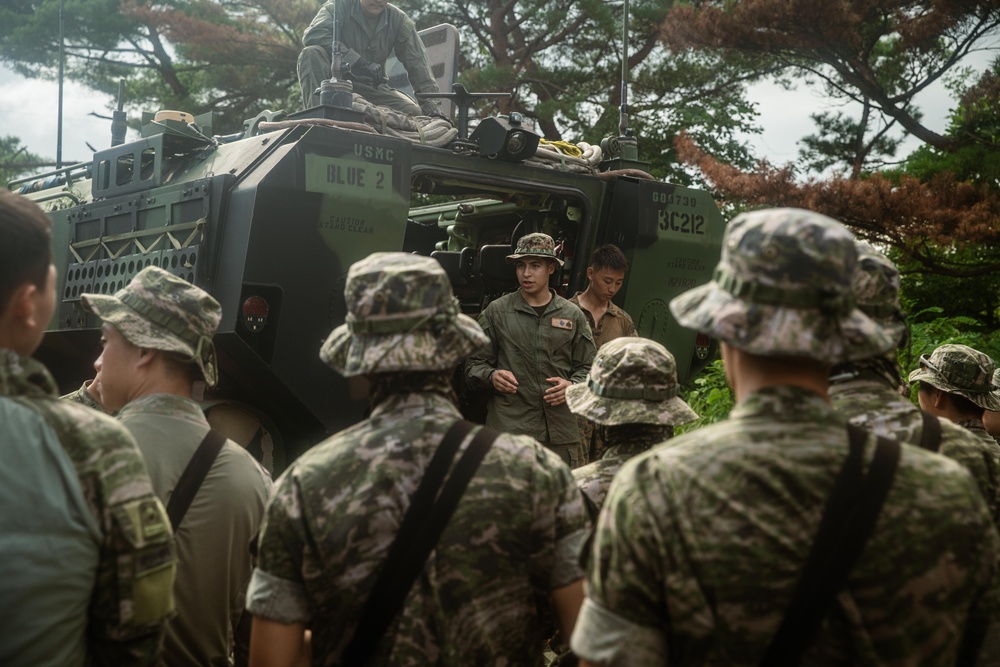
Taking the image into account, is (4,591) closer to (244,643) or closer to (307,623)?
(307,623)

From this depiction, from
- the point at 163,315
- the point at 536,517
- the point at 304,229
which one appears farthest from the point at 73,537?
the point at 304,229

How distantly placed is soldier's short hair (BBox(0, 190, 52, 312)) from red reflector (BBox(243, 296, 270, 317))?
2578 mm

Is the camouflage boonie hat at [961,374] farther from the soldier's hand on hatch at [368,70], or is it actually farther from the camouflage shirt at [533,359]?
the soldier's hand on hatch at [368,70]

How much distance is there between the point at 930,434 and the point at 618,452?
0.72m

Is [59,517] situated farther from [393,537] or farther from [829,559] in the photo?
[829,559]

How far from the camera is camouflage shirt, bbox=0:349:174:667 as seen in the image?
1.78 m

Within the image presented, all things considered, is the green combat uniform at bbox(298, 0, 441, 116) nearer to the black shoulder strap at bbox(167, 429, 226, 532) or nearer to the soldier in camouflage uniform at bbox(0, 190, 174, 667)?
the black shoulder strap at bbox(167, 429, 226, 532)

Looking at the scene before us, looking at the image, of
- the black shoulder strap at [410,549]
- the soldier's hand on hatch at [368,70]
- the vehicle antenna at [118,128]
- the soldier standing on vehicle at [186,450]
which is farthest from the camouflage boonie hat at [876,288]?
the vehicle antenna at [118,128]

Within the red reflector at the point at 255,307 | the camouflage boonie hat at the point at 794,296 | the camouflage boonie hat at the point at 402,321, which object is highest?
the camouflage boonie hat at the point at 794,296

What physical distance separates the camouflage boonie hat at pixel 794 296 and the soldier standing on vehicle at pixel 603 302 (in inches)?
146

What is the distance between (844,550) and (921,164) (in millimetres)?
6966

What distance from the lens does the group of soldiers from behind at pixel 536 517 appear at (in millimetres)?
1686

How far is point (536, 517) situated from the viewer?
2117mm

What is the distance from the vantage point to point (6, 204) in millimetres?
1890
